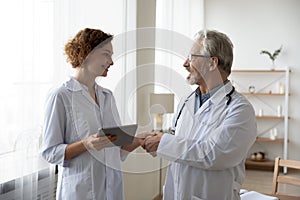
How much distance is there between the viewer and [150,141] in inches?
65.3

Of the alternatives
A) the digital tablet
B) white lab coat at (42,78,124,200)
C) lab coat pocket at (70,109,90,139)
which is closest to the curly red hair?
white lab coat at (42,78,124,200)

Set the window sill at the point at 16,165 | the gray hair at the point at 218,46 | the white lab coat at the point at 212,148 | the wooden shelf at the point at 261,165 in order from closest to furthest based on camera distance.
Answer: the white lab coat at the point at 212,148
the gray hair at the point at 218,46
the window sill at the point at 16,165
the wooden shelf at the point at 261,165

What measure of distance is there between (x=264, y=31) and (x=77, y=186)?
204 inches

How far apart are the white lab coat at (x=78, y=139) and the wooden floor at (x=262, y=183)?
11.0ft

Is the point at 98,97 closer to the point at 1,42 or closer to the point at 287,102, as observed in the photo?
the point at 1,42

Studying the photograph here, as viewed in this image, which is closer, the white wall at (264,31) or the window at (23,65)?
the window at (23,65)

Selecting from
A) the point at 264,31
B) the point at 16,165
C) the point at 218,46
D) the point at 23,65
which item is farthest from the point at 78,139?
the point at 264,31

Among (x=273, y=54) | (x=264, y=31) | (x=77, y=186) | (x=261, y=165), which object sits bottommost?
(x=261, y=165)

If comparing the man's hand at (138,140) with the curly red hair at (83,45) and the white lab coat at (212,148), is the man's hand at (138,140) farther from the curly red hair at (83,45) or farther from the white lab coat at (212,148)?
the curly red hair at (83,45)

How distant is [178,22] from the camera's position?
4.79 m

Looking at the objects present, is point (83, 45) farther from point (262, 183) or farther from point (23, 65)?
point (262, 183)

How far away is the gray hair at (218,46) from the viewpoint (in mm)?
1594

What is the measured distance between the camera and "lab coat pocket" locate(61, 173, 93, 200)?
170cm

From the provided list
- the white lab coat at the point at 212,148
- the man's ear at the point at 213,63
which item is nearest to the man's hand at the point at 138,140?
the white lab coat at the point at 212,148
